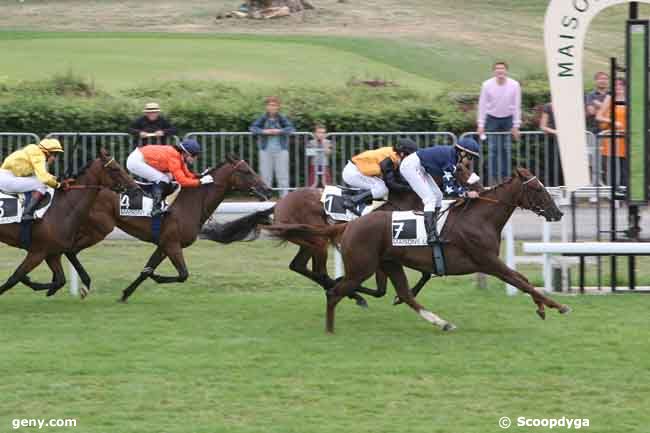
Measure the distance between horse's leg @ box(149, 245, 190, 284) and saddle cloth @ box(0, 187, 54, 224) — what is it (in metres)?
1.17

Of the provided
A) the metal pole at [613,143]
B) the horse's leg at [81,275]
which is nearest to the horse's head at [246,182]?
the horse's leg at [81,275]

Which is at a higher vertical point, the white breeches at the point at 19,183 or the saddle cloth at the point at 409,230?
the white breeches at the point at 19,183

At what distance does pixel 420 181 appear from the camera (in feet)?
38.6

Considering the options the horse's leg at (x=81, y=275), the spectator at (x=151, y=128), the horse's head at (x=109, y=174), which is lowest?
the horse's leg at (x=81, y=275)

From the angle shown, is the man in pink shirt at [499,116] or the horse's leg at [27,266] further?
the man in pink shirt at [499,116]

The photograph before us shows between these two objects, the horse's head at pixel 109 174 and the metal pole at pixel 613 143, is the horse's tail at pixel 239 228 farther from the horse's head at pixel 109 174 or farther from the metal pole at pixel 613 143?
the metal pole at pixel 613 143

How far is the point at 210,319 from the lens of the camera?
12.0 metres

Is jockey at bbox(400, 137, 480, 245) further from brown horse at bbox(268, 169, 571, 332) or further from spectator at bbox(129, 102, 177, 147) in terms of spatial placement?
spectator at bbox(129, 102, 177, 147)

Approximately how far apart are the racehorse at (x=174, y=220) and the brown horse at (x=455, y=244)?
1.97 metres

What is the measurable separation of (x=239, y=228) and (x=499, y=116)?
486 centimetres

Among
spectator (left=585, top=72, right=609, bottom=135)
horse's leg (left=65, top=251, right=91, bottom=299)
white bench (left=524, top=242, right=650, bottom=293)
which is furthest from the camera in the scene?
spectator (left=585, top=72, right=609, bottom=135)

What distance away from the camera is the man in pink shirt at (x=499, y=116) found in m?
16.5

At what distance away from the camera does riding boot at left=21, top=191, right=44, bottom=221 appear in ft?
40.6

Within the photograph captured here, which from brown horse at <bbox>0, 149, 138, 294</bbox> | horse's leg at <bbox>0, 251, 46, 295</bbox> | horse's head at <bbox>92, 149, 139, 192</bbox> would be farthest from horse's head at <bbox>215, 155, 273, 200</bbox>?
horse's leg at <bbox>0, 251, 46, 295</bbox>
